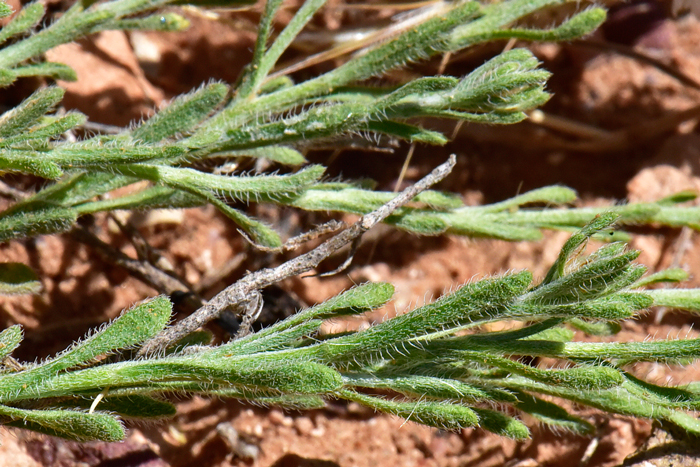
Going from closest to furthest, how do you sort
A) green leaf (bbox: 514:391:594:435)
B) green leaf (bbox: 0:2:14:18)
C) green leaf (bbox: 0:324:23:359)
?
green leaf (bbox: 0:324:23:359) → green leaf (bbox: 0:2:14:18) → green leaf (bbox: 514:391:594:435)

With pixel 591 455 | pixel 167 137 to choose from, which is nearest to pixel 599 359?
pixel 591 455

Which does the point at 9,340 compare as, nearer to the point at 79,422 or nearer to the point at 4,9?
the point at 79,422

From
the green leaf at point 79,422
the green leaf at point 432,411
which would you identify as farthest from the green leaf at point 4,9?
the green leaf at point 432,411

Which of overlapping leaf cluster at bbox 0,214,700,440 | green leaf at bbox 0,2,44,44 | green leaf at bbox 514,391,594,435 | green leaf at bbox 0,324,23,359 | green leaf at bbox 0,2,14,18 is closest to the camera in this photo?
overlapping leaf cluster at bbox 0,214,700,440

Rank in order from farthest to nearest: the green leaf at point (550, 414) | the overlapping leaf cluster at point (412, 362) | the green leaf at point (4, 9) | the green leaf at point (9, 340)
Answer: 1. the green leaf at point (550, 414)
2. the green leaf at point (4, 9)
3. the green leaf at point (9, 340)
4. the overlapping leaf cluster at point (412, 362)

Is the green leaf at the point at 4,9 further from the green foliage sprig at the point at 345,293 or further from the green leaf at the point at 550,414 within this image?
the green leaf at the point at 550,414


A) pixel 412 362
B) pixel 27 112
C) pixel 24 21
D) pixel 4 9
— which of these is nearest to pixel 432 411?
pixel 412 362

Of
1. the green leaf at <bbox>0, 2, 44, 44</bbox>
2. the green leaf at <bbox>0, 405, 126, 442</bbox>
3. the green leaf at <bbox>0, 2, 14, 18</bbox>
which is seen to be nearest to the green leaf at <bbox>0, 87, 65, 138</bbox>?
the green leaf at <bbox>0, 2, 14, 18</bbox>

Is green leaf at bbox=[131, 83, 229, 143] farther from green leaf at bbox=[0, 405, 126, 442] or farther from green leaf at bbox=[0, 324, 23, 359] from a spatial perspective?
green leaf at bbox=[0, 405, 126, 442]
